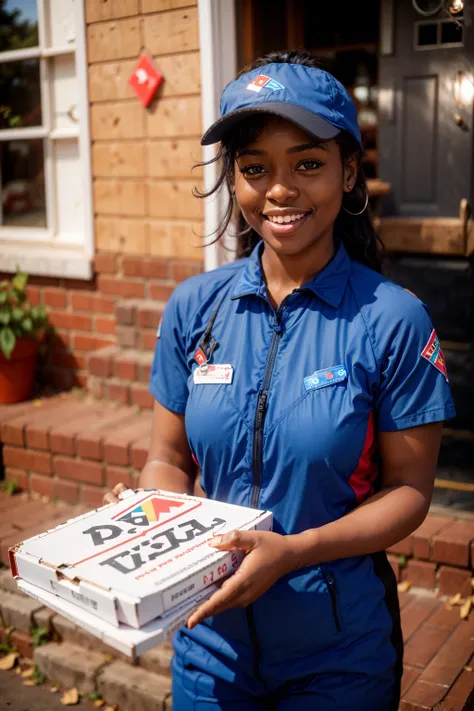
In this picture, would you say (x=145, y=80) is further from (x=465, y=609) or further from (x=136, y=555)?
(x=136, y=555)

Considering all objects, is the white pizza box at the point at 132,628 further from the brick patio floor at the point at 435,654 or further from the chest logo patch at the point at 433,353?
the brick patio floor at the point at 435,654

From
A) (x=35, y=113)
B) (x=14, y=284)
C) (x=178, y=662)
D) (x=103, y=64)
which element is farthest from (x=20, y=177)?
(x=178, y=662)

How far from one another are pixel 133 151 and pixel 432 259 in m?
2.85

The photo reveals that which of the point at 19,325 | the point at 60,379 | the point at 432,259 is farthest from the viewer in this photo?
the point at 432,259

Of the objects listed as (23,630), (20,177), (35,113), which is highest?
(35,113)

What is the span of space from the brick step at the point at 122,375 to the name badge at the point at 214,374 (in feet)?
8.32

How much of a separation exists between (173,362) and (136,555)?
0.53 metres

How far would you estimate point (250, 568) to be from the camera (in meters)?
1.62

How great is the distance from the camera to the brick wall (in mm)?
4152

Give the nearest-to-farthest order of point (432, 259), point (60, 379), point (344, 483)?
point (344, 483), point (60, 379), point (432, 259)

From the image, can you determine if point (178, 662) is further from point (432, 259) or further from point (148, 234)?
point (432, 259)

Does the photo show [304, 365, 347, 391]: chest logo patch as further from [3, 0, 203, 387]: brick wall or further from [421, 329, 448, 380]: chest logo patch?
[3, 0, 203, 387]: brick wall

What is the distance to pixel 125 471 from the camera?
13.2 feet

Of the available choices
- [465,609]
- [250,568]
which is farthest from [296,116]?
[465,609]
